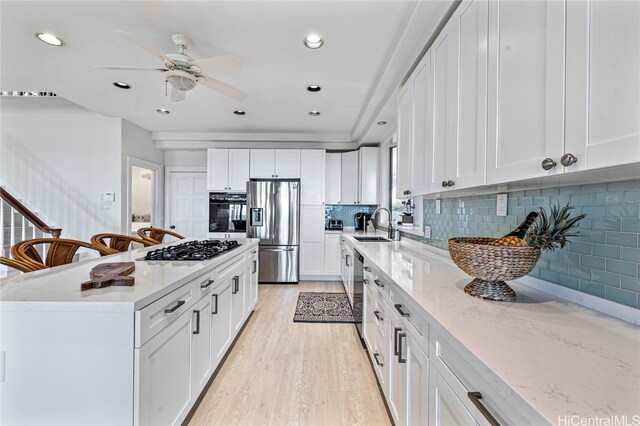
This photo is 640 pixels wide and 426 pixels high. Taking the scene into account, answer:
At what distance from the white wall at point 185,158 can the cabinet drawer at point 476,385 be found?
18.2 ft

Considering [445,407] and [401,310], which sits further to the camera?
[401,310]

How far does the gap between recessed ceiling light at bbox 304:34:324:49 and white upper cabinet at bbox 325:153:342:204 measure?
281 cm

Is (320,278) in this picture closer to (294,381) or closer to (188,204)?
(294,381)

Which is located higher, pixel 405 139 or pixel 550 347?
pixel 405 139

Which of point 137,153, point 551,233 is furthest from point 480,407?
point 137,153

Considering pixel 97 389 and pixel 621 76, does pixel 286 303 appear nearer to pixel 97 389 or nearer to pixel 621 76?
pixel 97 389

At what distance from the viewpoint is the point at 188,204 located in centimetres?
558

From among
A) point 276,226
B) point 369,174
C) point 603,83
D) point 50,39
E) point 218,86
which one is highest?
point 50,39

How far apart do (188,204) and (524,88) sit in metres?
5.66

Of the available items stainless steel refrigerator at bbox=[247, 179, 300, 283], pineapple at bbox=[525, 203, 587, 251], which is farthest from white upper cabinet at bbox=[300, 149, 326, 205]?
pineapple at bbox=[525, 203, 587, 251]

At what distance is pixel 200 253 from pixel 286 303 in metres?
1.99

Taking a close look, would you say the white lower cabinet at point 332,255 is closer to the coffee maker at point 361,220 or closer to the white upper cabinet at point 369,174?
the coffee maker at point 361,220

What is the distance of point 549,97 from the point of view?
2.85ft

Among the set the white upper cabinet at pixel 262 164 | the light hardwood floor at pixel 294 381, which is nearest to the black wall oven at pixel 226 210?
the white upper cabinet at pixel 262 164
